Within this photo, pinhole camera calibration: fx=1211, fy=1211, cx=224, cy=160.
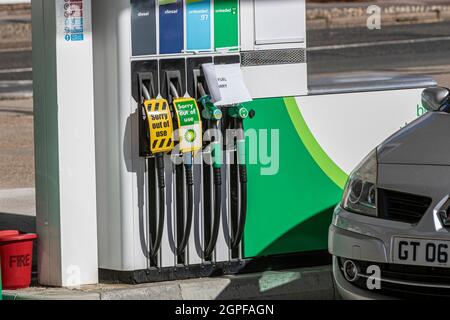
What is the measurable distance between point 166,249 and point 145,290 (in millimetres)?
319

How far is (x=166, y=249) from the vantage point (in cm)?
733

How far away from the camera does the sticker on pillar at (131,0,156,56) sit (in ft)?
23.2

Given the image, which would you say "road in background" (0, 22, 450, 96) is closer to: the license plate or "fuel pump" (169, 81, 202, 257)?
"fuel pump" (169, 81, 202, 257)

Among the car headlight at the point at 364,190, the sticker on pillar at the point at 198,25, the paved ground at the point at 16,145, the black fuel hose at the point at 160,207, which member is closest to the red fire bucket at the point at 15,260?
the black fuel hose at the point at 160,207

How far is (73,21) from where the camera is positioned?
7023mm

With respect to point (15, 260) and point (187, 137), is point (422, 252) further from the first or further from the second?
point (15, 260)

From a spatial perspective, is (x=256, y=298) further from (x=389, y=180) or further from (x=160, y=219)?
(x=389, y=180)

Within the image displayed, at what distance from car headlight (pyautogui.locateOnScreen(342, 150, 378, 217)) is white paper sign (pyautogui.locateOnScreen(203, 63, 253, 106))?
1081 mm

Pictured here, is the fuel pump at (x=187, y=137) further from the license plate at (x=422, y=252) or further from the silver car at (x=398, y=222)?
the license plate at (x=422, y=252)

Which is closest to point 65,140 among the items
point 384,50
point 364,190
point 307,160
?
point 307,160

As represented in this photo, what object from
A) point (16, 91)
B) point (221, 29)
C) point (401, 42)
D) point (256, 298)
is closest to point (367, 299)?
point (256, 298)

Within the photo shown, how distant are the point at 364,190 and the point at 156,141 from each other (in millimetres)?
1362

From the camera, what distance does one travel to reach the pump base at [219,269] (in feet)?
23.8
